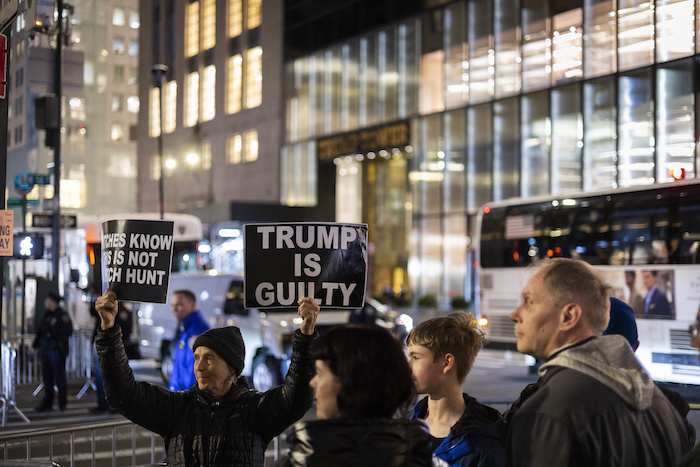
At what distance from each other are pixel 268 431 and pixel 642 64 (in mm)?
24527

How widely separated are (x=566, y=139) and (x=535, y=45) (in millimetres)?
3519

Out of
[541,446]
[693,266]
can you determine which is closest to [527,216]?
[693,266]

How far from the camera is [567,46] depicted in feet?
94.5

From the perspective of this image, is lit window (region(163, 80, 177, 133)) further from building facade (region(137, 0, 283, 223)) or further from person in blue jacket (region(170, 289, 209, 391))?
person in blue jacket (region(170, 289, 209, 391))

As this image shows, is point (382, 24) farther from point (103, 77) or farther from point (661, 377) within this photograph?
point (103, 77)

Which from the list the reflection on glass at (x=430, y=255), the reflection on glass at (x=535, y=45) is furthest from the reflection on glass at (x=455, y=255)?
the reflection on glass at (x=535, y=45)

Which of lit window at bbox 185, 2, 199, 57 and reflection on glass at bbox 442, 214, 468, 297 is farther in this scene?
lit window at bbox 185, 2, 199, 57

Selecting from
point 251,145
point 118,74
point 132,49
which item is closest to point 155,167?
point 251,145

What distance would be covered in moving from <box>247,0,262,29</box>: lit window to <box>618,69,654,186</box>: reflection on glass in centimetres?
2329

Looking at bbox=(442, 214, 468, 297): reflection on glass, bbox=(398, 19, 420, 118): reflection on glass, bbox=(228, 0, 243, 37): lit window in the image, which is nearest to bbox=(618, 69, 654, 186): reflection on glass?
bbox=(442, 214, 468, 297): reflection on glass

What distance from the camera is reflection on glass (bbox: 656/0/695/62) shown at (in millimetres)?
24828

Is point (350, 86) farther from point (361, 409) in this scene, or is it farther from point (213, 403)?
point (361, 409)

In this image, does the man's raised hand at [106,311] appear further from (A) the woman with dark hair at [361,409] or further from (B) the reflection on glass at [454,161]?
(B) the reflection on glass at [454,161]

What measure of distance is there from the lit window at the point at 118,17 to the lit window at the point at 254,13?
33.7 meters
